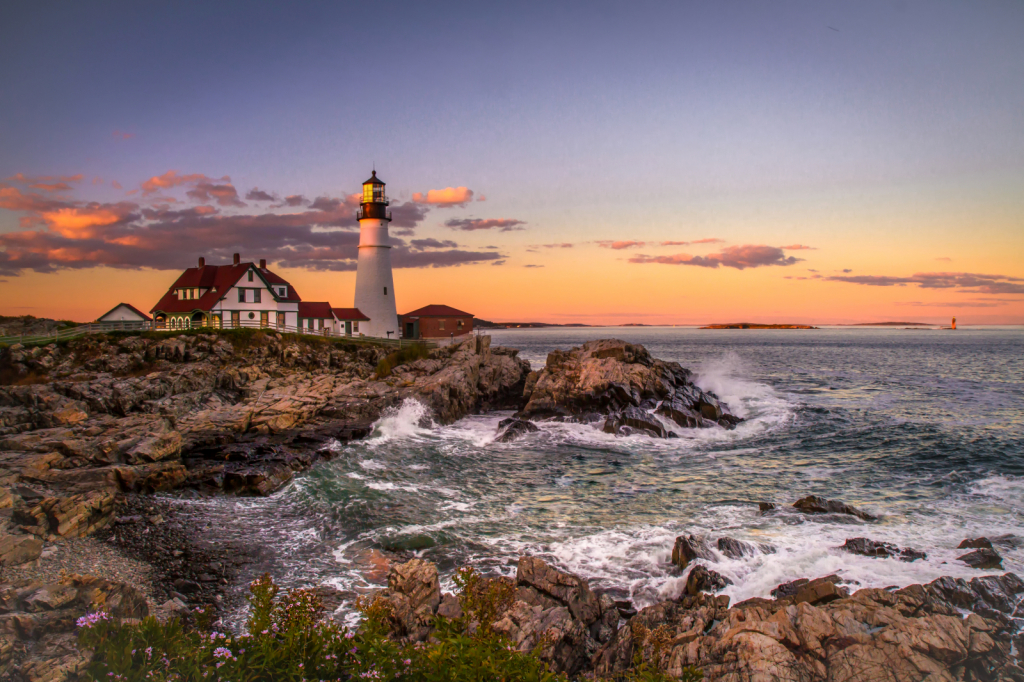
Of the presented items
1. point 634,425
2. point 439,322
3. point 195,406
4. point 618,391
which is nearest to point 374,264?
point 439,322

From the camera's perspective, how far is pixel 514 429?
86.3 ft

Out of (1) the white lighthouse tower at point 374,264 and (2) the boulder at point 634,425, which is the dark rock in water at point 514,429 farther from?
(1) the white lighthouse tower at point 374,264

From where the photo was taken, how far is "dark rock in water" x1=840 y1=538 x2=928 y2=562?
11.3m

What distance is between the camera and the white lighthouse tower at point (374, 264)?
51.6 m

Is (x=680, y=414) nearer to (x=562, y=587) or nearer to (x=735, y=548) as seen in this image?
(x=735, y=548)

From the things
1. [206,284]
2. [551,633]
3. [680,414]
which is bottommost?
[680,414]

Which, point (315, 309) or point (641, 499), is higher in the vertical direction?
point (315, 309)

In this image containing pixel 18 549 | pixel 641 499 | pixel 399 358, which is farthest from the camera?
pixel 399 358

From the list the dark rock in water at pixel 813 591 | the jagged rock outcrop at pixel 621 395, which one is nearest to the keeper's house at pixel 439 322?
the jagged rock outcrop at pixel 621 395

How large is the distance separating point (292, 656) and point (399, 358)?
36170 mm

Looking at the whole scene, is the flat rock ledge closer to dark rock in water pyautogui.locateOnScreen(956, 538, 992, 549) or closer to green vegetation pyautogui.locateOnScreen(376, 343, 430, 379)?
dark rock in water pyautogui.locateOnScreen(956, 538, 992, 549)

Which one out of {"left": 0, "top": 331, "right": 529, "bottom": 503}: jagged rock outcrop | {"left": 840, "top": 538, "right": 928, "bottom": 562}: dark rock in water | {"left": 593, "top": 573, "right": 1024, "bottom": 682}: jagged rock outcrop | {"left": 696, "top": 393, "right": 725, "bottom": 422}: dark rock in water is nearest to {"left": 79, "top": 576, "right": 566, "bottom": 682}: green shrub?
{"left": 593, "top": 573, "right": 1024, "bottom": 682}: jagged rock outcrop

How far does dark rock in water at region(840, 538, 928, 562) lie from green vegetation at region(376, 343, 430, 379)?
99.5ft

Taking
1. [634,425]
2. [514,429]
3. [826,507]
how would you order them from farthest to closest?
[634,425], [514,429], [826,507]
